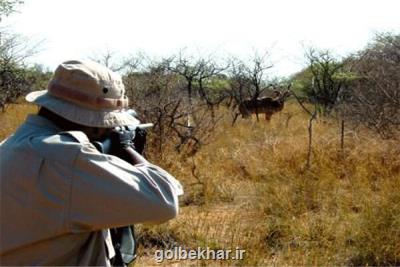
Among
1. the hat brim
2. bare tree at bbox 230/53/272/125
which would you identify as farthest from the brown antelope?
the hat brim

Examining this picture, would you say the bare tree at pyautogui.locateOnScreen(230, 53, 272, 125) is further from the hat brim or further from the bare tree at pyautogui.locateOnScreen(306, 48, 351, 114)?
the hat brim

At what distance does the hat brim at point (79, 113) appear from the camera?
129 centimetres

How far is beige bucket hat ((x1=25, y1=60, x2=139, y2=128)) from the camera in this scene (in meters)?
1.29

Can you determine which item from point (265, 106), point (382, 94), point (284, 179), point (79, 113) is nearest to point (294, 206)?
point (284, 179)

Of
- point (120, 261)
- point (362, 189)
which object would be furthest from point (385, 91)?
point (120, 261)

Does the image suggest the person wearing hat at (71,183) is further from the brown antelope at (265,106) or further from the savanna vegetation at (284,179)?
the brown antelope at (265,106)

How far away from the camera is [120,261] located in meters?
1.56

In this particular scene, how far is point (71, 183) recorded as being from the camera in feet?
3.91

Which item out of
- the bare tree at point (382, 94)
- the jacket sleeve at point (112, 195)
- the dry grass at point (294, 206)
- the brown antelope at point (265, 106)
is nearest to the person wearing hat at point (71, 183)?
the jacket sleeve at point (112, 195)

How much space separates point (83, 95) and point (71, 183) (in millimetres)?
220

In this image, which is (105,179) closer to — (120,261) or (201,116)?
(120,261)

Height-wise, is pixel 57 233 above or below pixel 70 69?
below

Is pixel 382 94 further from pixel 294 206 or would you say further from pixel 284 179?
pixel 294 206

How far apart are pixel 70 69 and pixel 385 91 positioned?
23.1 ft
